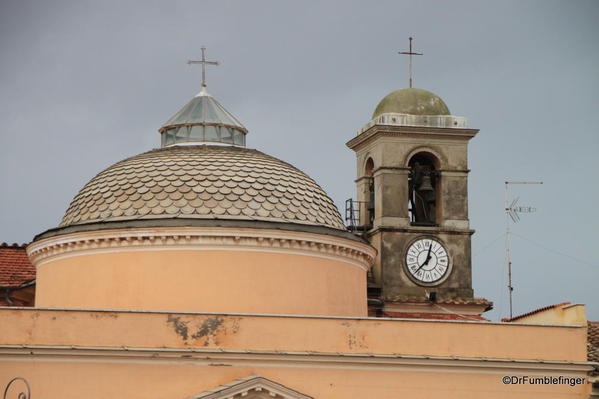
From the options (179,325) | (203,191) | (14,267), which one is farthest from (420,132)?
(179,325)

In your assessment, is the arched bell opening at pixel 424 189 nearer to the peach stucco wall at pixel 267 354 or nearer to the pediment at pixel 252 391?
the peach stucco wall at pixel 267 354

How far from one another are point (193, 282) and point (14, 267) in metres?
9.80

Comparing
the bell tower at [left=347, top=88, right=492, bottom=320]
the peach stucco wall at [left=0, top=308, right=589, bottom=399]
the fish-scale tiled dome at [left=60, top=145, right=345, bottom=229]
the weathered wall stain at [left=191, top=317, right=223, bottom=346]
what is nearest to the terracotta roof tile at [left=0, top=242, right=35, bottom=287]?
the fish-scale tiled dome at [left=60, top=145, right=345, bottom=229]

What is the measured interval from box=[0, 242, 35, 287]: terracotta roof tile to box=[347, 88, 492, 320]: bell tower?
902 cm

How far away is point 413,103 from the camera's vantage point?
134 feet

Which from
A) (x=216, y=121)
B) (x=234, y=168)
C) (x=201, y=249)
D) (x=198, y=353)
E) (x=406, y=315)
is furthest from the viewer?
(x=406, y=315)

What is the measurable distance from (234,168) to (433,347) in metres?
6.27

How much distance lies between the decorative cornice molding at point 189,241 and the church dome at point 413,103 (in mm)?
10153

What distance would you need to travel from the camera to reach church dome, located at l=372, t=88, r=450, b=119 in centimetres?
4084

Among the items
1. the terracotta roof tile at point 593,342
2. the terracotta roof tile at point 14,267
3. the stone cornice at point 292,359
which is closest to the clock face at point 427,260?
the terracotta roof tile at point 593,342

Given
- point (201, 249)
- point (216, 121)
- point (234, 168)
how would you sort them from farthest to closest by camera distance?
point (216, 121)
point (234, 168)
point (201, 249)

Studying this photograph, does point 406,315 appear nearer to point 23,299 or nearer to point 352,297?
point 352,297

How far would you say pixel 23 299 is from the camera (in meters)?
36.4

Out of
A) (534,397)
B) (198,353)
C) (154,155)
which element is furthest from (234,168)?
(534,397)
